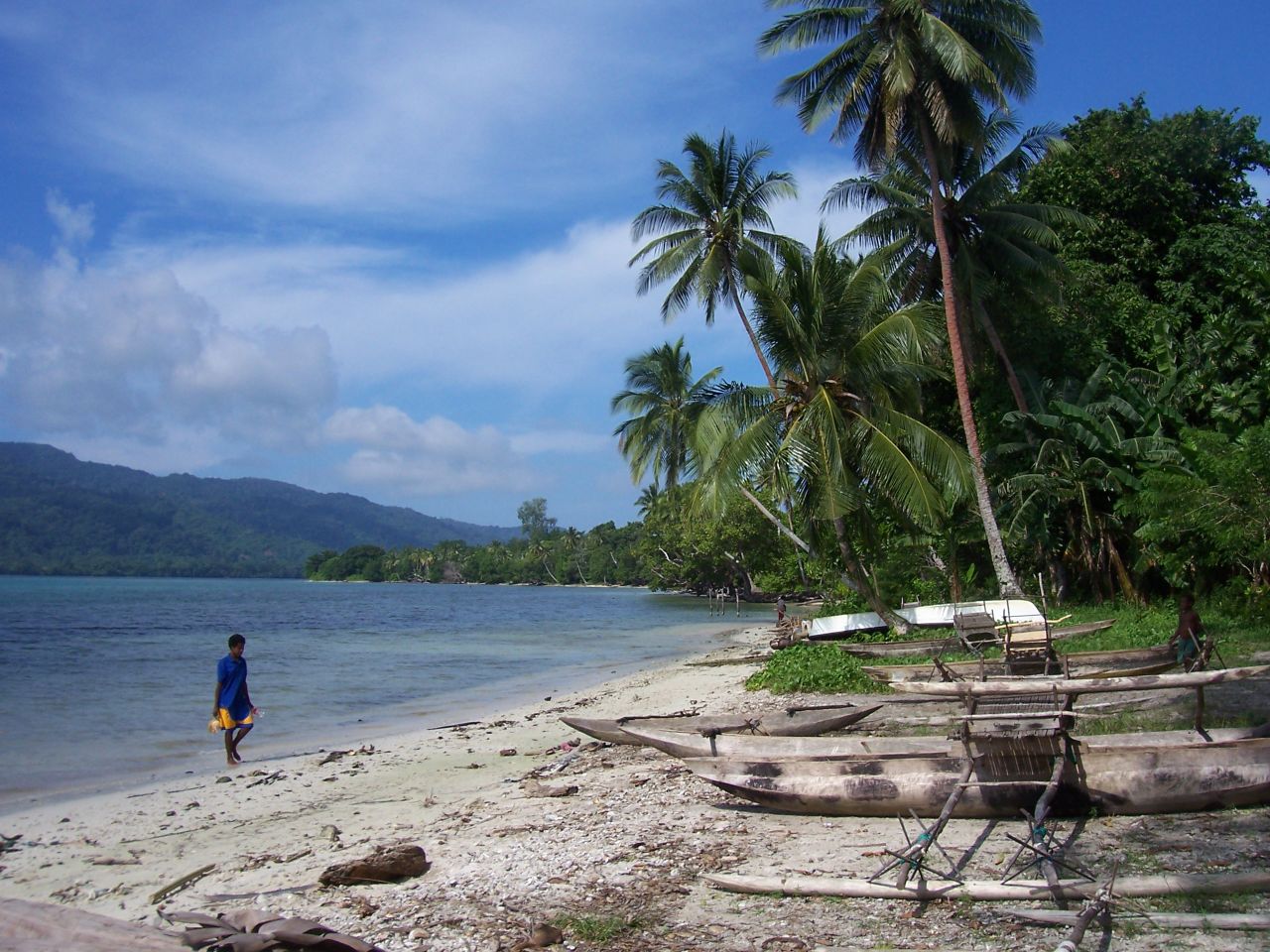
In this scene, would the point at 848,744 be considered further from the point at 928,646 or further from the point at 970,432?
the point at 970,432

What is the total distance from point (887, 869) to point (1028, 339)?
21983 millimetres

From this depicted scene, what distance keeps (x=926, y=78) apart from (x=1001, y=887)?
1807 cm

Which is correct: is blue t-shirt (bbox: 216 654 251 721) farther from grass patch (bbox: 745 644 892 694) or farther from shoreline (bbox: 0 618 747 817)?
grass patch (bbox: 745 644 892 694)

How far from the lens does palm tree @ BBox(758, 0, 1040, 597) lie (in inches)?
740

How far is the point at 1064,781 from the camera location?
6.75m

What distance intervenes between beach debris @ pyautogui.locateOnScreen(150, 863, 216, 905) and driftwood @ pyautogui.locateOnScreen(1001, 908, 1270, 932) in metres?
5.84

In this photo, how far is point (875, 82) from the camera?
66.0 ft

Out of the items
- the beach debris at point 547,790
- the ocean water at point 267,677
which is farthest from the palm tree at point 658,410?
the beach debris at point 547,790

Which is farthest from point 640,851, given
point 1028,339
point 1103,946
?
point 1028,339

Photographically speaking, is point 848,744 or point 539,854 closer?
point 539,854

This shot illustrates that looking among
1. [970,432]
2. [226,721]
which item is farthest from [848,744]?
[970,432]

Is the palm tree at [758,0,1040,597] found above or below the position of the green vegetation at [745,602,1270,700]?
above

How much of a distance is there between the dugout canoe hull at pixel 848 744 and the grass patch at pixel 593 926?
7.60 feet

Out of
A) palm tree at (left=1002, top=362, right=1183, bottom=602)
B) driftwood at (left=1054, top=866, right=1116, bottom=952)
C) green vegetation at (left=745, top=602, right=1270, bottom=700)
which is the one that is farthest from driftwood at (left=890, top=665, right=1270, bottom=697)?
palm tree at (left=1002, top=362, right=1183, bottom=602)
